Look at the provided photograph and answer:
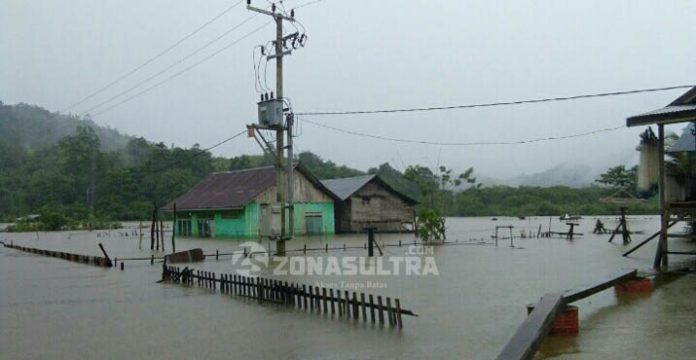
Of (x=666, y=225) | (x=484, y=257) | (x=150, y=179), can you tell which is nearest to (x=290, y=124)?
(x=484, y=257)

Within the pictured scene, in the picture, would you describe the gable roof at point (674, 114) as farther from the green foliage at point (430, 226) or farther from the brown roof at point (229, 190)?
the brown roof at point (229, 190)

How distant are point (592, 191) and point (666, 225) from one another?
71.7m

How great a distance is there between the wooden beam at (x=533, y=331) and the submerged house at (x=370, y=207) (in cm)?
3414

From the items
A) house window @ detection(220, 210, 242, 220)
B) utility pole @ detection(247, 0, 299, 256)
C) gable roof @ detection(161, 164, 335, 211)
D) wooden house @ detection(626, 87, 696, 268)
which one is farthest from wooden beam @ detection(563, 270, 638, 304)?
house window @ detection(220, 210, 242, 220)

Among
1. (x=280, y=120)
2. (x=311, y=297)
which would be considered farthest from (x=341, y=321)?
(x=280, y=120)

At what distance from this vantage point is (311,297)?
1123 cm

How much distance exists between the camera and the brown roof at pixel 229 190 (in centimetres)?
3850

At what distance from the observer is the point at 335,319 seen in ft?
33.7

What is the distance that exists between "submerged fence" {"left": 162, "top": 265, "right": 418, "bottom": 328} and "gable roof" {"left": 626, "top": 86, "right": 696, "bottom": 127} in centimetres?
828

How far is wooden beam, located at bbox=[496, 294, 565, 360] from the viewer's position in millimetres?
6047

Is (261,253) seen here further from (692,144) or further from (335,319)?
(692,144)

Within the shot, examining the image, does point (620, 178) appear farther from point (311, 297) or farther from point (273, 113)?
point (311, 297)

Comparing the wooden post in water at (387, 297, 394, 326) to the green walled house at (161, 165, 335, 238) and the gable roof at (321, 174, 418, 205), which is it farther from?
the gable roof at (321, 174, 418, 205)

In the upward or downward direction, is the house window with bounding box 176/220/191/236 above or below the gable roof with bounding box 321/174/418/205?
below
